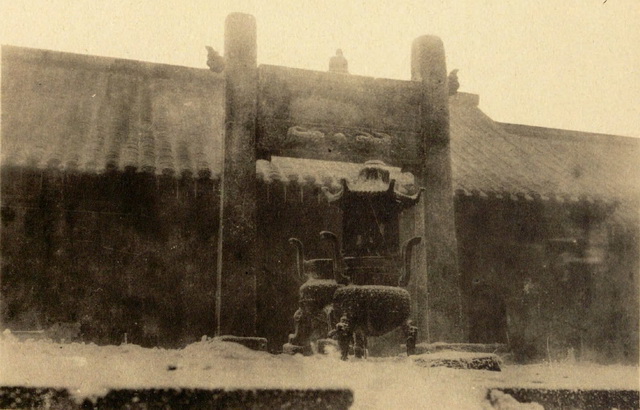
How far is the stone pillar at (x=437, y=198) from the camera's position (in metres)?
6.24

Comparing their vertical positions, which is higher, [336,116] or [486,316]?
[336,116]

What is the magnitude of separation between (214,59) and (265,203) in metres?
2.88

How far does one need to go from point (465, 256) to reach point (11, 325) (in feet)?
19.7

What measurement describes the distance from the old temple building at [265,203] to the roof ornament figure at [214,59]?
8 centimetres

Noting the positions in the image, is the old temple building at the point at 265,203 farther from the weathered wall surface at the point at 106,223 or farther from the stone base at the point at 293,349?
the stone base at the point at 293,349

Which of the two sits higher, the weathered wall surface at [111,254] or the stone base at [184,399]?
the weathered wall surface at [111,254]

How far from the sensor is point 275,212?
873 centimetres

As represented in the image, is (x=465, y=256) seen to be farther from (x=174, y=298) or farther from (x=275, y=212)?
(x=174, y=298)

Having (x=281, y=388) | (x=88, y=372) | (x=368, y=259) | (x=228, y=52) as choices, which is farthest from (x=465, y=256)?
(x=88, y=372)

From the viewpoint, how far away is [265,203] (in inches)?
343

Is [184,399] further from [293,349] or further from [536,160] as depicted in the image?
[536,160]

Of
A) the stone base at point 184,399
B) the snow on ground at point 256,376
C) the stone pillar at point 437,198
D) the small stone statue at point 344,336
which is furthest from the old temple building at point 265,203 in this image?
the stone base at point 184,399

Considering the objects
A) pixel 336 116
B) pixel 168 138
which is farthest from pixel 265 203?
pixel 336 116

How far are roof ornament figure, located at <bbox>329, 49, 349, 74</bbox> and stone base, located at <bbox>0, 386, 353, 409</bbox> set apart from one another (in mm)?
8277
